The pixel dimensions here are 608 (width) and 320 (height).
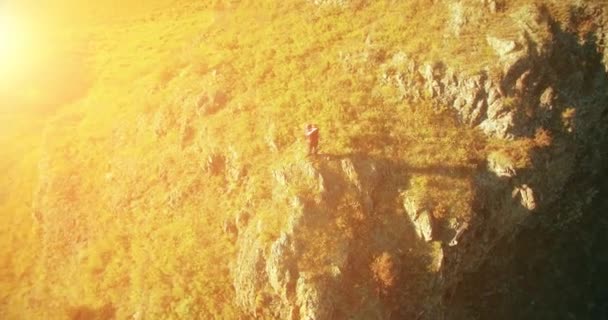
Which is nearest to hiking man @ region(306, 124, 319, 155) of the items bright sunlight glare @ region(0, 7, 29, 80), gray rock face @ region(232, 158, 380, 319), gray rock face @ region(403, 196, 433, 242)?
gray rock face @ region(232, 158, 380, 319)

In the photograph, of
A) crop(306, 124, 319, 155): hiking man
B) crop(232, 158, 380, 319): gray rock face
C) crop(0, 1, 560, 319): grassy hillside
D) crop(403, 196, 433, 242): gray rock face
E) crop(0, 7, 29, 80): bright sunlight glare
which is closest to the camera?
crop(232, 158, 380, 319): gray rock face

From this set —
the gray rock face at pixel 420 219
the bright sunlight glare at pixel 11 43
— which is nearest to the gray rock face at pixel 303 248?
the gray rock face at pixel 420 219

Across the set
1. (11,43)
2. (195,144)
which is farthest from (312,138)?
(11,43)

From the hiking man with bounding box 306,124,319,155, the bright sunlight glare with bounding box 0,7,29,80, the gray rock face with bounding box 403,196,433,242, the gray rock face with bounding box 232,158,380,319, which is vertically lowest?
the gray rock face with bounding box 403,196,433,242

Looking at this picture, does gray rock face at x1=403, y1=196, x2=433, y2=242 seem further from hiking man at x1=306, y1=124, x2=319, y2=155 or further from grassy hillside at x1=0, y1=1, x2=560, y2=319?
hiking man at x1=306, y1=124, x2=319, y2=155

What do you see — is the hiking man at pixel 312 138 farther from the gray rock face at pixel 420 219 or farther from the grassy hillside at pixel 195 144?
the gray rock face at pixel 420 219

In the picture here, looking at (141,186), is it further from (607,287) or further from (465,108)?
(607,287)
